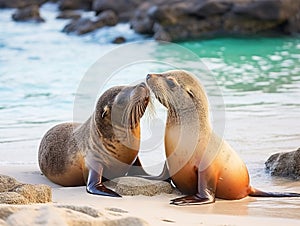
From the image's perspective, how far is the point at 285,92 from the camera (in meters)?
11.2

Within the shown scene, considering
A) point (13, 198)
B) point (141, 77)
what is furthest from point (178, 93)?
point (141, 77)

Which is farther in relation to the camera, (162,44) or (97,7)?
(97,7)

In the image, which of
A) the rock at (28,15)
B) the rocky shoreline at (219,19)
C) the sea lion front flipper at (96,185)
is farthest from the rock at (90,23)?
the sea lion front flipper at (96,185)

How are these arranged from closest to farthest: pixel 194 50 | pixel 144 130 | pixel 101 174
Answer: pixel 101 174, pixel 144 130, pixel 194 50

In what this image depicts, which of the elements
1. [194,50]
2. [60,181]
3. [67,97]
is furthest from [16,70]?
[60,181]

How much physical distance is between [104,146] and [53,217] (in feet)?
8.28

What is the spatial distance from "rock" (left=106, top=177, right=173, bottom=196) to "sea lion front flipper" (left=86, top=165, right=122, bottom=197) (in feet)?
0.29

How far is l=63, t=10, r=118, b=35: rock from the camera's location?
2088 cm

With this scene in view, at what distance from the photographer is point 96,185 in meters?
5.46

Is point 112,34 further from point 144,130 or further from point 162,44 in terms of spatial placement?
point 144,130

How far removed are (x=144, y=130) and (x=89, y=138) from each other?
5.98 ft

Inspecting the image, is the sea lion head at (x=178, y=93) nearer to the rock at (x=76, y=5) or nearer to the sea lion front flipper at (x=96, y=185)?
the sea lion front flipper at (x=96, y=185)

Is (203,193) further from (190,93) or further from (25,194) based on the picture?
(25,194)

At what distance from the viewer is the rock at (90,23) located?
68.5 feet
